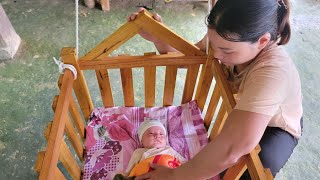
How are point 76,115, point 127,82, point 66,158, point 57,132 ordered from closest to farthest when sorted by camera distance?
point 57,132 → point 66,158 → point 76,115 → point 127,82

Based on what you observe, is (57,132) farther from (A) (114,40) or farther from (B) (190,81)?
(B) (190,81)

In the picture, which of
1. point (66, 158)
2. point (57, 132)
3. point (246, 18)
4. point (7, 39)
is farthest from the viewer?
point (7, 39)

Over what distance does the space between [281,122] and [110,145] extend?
2.39 feet

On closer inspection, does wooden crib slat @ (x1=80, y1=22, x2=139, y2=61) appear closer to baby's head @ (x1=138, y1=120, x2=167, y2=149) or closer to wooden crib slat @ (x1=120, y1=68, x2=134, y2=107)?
wooden crib slat @ (x1=120, y1=68, x2=134, y2=107)

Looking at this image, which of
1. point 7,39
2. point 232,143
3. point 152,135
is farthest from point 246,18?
point 7,39

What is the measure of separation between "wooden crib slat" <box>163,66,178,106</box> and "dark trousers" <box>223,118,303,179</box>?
0.46 m

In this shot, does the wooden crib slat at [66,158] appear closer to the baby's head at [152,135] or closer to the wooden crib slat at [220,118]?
the baby's head at [152,135]

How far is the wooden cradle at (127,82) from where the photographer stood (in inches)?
40.6

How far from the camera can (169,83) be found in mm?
1469

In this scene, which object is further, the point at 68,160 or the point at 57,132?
the point at 68,160

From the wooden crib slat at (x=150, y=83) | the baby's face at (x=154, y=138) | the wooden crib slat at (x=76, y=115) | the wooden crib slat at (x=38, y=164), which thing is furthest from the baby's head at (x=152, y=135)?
the wooden crib slat at (x=38, y=164)

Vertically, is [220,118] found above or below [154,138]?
above

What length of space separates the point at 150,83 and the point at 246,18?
640 millimetres

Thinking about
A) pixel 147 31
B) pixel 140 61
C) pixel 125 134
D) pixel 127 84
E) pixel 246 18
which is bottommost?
pixel 125 134
